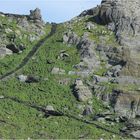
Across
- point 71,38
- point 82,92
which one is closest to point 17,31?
point 71,38

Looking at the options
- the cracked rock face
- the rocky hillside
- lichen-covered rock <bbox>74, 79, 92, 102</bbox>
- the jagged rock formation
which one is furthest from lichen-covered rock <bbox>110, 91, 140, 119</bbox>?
the jagged rock formation

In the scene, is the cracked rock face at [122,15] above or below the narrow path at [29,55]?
above

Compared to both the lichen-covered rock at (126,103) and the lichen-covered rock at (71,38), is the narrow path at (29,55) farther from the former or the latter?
the lichen-covered rock at (126,103)

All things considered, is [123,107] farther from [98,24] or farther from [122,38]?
[98,24]

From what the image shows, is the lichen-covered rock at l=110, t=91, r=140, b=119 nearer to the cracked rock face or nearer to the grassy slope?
the grassy slope

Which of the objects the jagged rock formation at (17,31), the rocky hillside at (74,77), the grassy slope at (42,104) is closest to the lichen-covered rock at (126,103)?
the rocky hillside at (74,77)

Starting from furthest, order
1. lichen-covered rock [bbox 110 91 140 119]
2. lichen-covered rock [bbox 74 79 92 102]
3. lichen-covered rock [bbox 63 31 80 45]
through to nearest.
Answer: lichen-covered rock [bbox 63 31 80 45], lichen-covered rock [bbox 74 79 92 102], lichen-covered rock [bbox 110 91 140 119]

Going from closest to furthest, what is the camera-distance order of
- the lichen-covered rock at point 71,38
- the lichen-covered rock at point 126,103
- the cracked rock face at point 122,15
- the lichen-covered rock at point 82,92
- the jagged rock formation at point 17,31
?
the lichen-covered rock at point 126,103 < the lichen-covered rock at point 82,92 < the jagged rock formation at point 17,31 < the cracked rock face at point 122,15 < the lichen-covered rock at point 71,38

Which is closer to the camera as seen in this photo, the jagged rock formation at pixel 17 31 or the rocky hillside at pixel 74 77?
the rocky hillside at pixel 74 77

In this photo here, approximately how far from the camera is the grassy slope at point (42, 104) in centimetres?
13150

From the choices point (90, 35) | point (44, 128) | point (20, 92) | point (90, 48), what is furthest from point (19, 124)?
point (90, 35)

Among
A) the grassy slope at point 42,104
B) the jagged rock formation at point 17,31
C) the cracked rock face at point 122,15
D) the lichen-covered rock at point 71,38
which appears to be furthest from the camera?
the lichen-covered rock at point 71,38

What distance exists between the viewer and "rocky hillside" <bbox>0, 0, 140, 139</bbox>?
136 metres

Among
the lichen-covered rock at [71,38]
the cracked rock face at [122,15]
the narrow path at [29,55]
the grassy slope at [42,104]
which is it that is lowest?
the grassy slope at [42,104]
